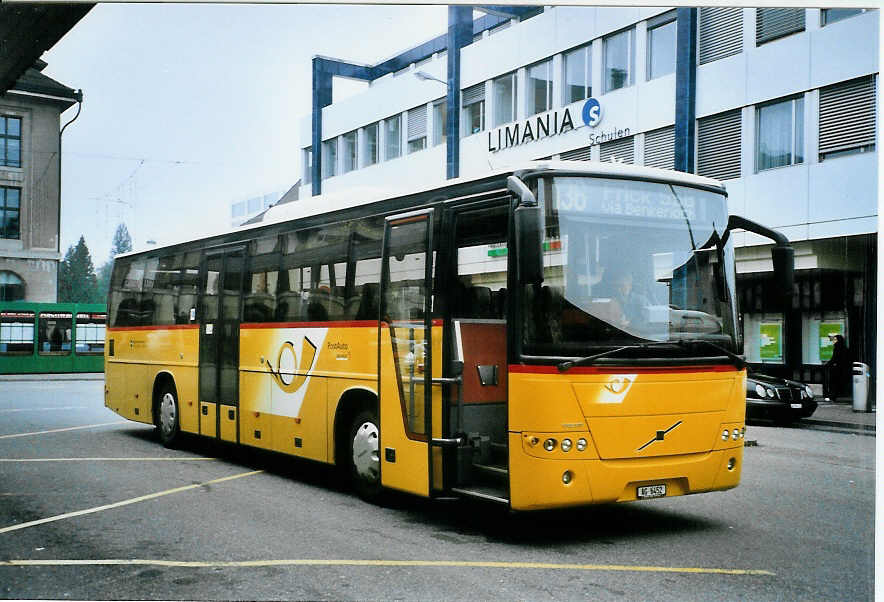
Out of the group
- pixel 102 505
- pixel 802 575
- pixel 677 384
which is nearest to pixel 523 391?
pixel 677 384

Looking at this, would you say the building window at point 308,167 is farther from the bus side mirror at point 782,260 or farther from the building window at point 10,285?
the bus side mirror at point 782,260

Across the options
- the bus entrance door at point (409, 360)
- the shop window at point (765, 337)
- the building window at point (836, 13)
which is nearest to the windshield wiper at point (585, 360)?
the bus entrance door at point (409, 360)

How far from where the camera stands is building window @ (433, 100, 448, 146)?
1130 cm

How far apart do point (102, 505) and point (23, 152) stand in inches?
144

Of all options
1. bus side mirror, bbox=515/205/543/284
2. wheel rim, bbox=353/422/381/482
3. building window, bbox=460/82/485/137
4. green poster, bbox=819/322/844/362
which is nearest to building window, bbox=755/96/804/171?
green poster, bbox=819/322/844/362

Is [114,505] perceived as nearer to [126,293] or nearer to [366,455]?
[366,455]

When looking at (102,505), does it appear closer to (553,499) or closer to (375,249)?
(375,249)

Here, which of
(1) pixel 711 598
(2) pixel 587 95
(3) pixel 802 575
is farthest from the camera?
(2) pixel 587 95

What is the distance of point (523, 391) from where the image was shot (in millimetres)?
6844

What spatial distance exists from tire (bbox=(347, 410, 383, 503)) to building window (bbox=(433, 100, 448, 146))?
3923 mm

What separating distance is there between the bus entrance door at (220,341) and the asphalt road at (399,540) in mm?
773

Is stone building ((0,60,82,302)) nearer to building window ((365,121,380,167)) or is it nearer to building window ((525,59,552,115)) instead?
building window ((365,121,380,167))

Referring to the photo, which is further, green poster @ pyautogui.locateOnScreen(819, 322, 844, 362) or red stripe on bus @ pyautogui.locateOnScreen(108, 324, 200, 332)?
red stripe on bus @ pyautogui.locateOnScreen(108, 324, 200, 332)

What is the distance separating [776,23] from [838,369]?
378 cm
